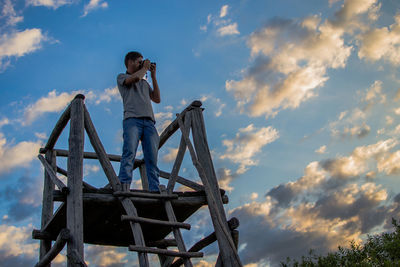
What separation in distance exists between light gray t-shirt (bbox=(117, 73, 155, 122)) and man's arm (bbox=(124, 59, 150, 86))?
16 cm

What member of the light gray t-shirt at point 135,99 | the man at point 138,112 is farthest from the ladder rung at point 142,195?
the light gray t-shirt at point 135,99

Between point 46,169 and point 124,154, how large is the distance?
2.05 meters

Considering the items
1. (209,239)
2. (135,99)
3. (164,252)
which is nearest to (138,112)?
(135,99)

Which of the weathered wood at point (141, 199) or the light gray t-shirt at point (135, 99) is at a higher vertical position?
the light gray t-shirt at point (135, 99)

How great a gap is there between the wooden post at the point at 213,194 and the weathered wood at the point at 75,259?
2.06 meters

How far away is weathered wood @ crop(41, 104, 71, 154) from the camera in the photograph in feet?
23.3

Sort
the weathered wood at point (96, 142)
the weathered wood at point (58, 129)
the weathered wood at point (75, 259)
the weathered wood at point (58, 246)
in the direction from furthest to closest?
1. the weathered wood at point (58, 129)
2. the weathered wood at point (96, 142)
3. the weathered wood at point (58, 246)
4. the weathered wood at point (75, 259)

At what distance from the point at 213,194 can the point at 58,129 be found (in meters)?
3.18

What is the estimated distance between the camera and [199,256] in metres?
5.85

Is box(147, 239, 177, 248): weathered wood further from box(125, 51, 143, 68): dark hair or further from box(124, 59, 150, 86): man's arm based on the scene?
box(125, 51, 143, 68): dark hair

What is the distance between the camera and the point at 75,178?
5.90 metres

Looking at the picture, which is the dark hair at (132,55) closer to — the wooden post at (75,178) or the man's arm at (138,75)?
the man's arm at (138,75)

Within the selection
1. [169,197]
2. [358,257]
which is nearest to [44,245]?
[169,197]

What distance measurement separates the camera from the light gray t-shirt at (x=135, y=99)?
6.93 meters
